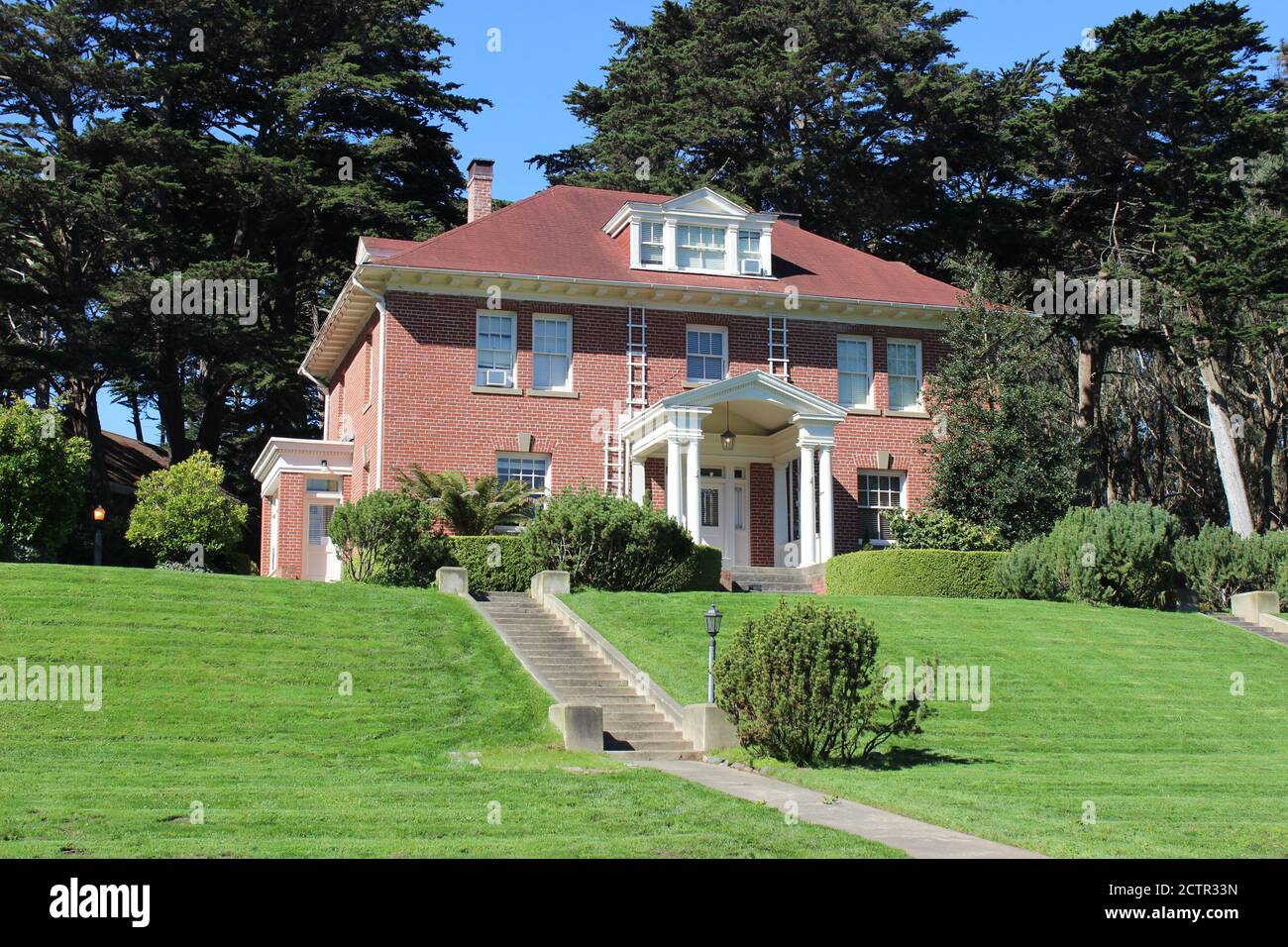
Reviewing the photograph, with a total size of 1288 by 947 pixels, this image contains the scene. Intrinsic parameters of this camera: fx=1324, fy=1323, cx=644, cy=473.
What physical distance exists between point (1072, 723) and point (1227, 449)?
20.5 metres

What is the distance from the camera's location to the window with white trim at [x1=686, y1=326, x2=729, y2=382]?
1247 inches

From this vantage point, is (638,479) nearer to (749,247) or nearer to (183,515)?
(749,247)

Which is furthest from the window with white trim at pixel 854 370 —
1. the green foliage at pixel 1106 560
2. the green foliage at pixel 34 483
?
the green foliage at pixel 34 483

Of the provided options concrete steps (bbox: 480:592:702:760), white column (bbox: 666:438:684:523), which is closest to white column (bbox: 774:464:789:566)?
white column (bbox: 666:438:684:523)

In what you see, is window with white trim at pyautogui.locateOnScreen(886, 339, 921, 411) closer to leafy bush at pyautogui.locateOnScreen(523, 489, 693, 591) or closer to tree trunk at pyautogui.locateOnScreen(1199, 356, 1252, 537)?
tree trunk at pyautogui.locateOnScreen(1199, 356, 1252, 537)

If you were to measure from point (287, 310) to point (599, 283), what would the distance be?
1957 cm

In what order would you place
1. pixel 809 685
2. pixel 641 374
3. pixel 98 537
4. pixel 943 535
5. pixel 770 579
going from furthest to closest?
1. pixel 98 537
2. pixel 641 374
3. pixel 943 535
4. pixel 770 579
5. pixel 809 685

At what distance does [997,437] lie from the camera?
3025cm

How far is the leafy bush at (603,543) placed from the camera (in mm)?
25297

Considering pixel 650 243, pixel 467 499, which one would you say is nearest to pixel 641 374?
pixel 650 243

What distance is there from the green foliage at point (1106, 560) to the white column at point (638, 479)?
27.4 ft
